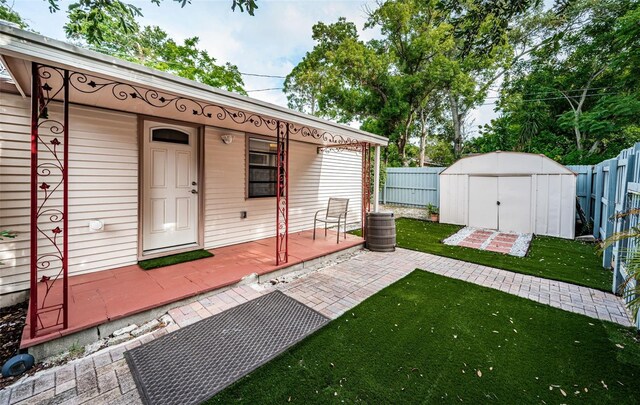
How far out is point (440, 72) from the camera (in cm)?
1115

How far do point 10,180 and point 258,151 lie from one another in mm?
3371

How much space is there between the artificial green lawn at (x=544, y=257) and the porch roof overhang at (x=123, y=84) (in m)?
3.24

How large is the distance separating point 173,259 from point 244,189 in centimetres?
179

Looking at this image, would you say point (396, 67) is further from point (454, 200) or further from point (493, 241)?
point (493, 241)

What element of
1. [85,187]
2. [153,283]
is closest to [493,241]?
[153,283]

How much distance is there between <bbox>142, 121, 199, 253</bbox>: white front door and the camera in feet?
12.7

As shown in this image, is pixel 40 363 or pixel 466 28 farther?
pixel 466 28

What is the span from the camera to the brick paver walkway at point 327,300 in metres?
1.73

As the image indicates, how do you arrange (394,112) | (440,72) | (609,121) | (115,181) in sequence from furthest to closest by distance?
1. (394,112)
2. (440,72)
3. (609,121)
4. (115,181)

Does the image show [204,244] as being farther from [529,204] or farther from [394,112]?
[394,112]

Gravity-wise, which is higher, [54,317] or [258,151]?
[258,151]

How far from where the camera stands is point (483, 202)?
7.53 m

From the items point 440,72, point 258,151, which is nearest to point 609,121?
point 440,72

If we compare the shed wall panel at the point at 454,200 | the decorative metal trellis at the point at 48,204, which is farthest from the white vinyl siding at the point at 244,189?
the shed wall panel at the point at 454,200
